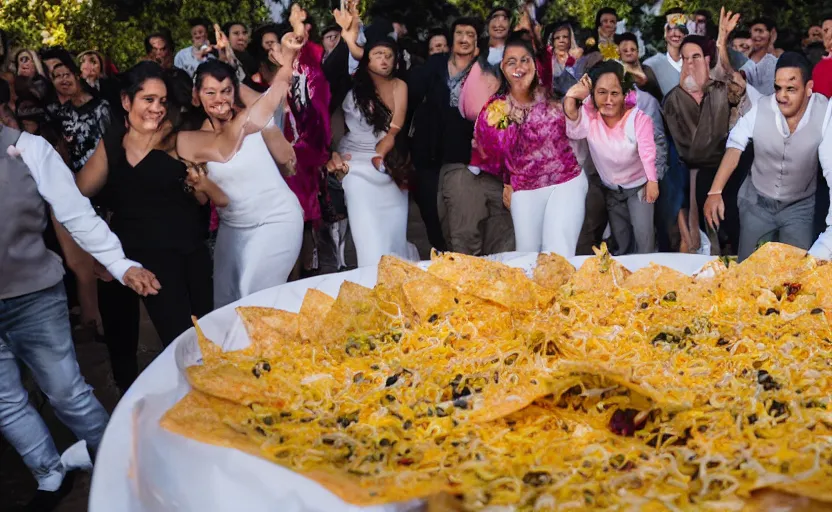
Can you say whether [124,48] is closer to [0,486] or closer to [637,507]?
[0,486]

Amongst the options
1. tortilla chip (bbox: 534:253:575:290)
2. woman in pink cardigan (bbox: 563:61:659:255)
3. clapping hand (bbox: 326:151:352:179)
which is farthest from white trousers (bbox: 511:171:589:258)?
tortilla chip (bbox: 534:253:575:290)

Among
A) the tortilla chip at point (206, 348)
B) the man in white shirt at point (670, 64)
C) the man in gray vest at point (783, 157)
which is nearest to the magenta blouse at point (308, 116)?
the man in gray vest at point (783, 157)

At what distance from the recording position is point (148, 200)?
4020 mm

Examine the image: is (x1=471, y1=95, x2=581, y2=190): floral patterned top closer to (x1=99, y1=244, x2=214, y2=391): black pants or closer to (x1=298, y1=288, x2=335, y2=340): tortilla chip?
(x1=99, y1=244, x2=214, y2=391): black pants

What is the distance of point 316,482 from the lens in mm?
1826

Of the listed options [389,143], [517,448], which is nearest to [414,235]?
[389,143]

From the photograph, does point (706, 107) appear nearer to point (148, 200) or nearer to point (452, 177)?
point (452, 177)

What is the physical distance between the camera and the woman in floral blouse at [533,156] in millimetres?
5078

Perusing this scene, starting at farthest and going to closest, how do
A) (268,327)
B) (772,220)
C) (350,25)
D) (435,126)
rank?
(435,126) < (350,25) < (772,220) < (268,327)

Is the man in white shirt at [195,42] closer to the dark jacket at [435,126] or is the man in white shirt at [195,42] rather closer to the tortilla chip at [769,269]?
the dark jacket at [435,126]

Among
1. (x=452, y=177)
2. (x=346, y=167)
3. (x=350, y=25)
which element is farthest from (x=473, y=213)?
(x=350, y=25)

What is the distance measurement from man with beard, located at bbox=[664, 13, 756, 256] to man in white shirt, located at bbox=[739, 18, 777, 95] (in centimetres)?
96

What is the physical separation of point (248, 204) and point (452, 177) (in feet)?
5.71

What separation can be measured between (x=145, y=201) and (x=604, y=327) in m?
2.31
